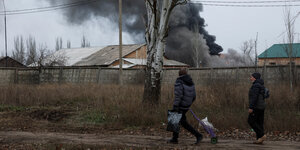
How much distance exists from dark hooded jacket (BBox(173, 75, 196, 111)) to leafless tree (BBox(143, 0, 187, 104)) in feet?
12.1

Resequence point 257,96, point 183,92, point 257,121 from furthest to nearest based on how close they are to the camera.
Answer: point 257,121, point 257,96, point 183,92

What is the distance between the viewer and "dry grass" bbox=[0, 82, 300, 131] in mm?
8609

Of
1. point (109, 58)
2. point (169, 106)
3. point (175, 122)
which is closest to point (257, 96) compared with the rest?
point (175, 122)

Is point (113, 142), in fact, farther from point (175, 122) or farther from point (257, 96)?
point (257, 96)

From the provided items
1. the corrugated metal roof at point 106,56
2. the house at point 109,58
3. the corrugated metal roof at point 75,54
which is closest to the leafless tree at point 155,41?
the house at point 109,58

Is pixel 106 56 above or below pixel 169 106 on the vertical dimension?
above

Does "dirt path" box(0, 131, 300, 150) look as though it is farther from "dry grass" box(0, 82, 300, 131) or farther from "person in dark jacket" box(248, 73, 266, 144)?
"dry grass" box(0, 82, 300, 131)

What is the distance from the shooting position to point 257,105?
6.46m

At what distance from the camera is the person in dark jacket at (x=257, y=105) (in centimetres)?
643

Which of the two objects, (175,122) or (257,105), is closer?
(175,122)

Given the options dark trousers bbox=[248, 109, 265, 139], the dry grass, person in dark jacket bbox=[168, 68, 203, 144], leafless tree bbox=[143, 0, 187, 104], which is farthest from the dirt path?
leafless tree bbox=[143, 0, 187, 104]

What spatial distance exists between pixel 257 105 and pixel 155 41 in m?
4.52

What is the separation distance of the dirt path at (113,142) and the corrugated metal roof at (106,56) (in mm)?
25131

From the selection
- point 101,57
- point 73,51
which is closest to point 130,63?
point 101,57
